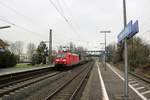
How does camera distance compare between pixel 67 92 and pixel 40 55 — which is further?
pixel 40 55

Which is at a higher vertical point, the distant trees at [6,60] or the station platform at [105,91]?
the distant trees at [6,60]

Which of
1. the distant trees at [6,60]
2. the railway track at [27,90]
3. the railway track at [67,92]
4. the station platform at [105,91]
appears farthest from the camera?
the distant trees at [6,60]

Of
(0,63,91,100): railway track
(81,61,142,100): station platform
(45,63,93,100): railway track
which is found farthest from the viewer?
(81,61,142,100): station platform

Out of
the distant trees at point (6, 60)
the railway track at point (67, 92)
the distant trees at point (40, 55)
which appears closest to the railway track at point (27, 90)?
the railway track at point (67, 92)

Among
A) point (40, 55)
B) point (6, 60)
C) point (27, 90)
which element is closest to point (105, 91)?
point (27, 90)

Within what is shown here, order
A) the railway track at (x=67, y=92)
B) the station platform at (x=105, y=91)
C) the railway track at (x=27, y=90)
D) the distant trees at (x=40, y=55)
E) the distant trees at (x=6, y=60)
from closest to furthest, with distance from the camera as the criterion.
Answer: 1. the railway track at (x=67, y=92)
2. the railway track at (x=27, y=90)
3. the station platform at (x=105, y=91)
4. the distant trees at (x=6, y=60)
5. the distant trees at (x=40, y=55)

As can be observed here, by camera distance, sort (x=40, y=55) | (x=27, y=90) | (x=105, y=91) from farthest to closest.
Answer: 1. (x=40, y=55)
2. (x=105, y=91)
3. (x=27, y=90)

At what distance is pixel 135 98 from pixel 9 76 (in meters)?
12.9

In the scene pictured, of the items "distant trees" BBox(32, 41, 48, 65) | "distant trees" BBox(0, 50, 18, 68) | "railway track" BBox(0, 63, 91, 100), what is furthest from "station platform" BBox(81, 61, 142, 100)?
"distant trees" BBox(32, 41, 48, 65)

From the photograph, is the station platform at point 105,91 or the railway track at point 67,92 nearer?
the railway track at point 67,92

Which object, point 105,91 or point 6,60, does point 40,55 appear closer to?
point 6,60

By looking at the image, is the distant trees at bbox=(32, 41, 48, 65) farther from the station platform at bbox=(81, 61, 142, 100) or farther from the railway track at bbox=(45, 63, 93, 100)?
the railway track at bbox=(45, 63, 93, 100)

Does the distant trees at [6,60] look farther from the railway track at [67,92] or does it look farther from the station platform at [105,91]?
the railway track at [67,92]

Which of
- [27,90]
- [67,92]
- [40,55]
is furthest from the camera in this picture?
[40,55]
